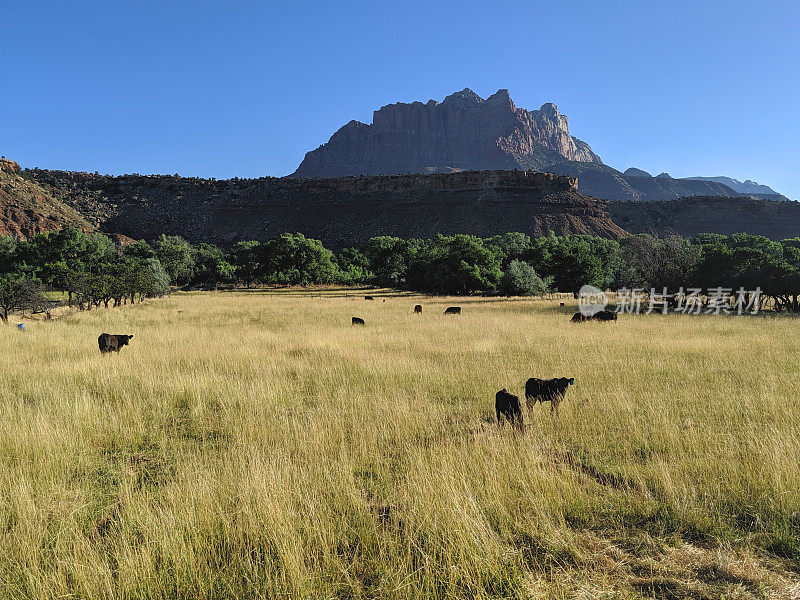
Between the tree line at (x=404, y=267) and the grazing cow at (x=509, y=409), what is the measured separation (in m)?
27.0

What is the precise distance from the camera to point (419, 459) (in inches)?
196

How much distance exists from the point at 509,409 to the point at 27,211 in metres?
108

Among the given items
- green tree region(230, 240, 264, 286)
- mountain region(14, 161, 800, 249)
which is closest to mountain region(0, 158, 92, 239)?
mountain region(14, 161, 800, 249)

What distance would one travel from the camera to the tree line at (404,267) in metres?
28.8

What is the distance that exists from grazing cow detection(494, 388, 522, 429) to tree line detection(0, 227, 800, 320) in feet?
88.4

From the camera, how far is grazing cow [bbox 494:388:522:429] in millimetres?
6434

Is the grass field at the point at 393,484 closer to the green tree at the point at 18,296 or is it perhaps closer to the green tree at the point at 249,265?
the green tree at the point at 18,296

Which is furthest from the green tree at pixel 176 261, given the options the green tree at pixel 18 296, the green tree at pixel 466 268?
the green tree at pixel 466 268

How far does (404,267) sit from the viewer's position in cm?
6562

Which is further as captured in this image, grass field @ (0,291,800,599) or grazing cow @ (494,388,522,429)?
grazing cow @ (494,388,522,429)

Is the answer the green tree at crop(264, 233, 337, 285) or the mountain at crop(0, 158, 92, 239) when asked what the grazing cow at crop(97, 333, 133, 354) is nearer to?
the green tree at crop(264, 233, 337, 285)

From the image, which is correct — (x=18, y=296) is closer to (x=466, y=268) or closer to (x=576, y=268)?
(x=466, y=268)

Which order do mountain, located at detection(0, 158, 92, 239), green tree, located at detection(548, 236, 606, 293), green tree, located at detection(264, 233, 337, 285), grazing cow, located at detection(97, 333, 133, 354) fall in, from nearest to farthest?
grazing cow, located at detection(97, 333, 133, 354) → green tree, located at detection(548, 236, 606, 293) → green tree, located at detection(264, 233, 337, 285) → mountain, located at detection(0, 158, 92, 239)

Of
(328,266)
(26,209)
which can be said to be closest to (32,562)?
(328,266)
